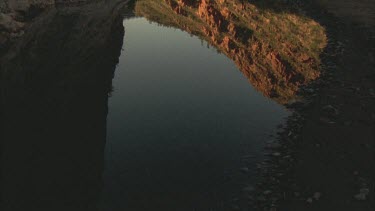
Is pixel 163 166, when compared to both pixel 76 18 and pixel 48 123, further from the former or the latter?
pixel 76 18

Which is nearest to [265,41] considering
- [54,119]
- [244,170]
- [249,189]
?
[54,119]

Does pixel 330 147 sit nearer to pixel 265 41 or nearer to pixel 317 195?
pixel 317 195

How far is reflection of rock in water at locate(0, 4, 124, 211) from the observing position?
1930cm

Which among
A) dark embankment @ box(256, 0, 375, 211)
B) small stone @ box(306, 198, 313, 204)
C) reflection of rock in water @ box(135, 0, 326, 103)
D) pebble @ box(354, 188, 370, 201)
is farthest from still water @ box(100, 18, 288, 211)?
pebble @ box(354, 188, 370, 201)

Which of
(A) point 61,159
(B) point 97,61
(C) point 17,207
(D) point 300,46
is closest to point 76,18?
(B) point 97,61

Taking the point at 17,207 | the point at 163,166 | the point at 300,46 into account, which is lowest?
the point at 17,207

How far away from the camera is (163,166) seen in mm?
20953

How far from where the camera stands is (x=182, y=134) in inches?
964

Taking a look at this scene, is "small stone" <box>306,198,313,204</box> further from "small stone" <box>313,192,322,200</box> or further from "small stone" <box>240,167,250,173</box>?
"small stone" <box>240,167,250,173</box>

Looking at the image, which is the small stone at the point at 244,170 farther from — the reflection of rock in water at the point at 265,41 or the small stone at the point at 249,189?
the reflection of rock in water at the point at 265,41

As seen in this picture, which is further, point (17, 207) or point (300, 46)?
point (300, 46)

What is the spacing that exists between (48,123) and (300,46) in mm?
26784

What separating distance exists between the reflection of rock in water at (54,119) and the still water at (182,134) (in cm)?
105

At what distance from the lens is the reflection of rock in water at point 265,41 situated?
110ft
